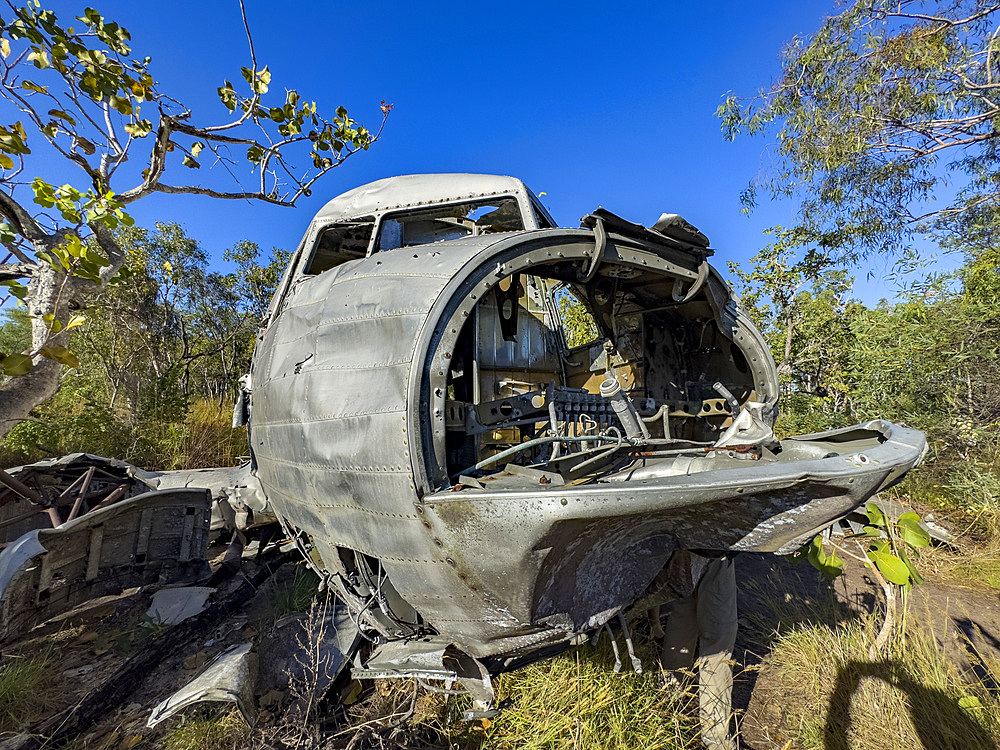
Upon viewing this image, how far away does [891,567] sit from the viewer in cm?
306

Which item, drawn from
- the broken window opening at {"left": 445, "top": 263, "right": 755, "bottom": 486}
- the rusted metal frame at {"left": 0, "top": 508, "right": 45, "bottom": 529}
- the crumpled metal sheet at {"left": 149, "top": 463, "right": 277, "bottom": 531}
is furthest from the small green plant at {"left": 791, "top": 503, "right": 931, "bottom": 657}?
the rusted metal frame at {"left": 0, "top": 508, "right": 45, "bottom": 529}

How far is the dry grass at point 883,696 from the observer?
132 inches

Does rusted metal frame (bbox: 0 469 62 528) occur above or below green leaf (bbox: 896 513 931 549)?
above

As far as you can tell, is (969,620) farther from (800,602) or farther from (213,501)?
(213,501)

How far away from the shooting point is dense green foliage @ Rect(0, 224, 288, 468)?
10.8 m

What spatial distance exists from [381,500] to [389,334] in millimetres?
1028

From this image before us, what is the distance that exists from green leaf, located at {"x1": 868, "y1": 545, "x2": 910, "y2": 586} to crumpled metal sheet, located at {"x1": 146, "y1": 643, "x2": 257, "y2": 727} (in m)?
4.84

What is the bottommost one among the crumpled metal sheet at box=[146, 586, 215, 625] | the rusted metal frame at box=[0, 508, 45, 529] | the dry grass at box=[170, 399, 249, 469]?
the crumpled metal sheet at box=[146, 586, 215, 625]

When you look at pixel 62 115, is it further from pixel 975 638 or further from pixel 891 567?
pixel 975 638

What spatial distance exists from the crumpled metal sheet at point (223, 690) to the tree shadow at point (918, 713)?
4.82 metres

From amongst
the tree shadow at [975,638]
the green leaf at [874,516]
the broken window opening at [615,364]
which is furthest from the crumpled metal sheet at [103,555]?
the tree shadow at [975,638]

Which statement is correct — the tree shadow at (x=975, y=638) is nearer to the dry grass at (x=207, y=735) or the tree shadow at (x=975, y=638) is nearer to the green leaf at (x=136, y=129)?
the dry grass at (x=207, y=735)

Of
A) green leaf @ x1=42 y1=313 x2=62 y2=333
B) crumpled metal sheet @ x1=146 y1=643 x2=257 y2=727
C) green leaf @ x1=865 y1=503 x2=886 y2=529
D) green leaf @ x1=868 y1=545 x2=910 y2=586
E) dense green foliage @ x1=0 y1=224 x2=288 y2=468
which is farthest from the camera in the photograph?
dense green foliage @ x1=0 y1=224 x2=288 y2=468

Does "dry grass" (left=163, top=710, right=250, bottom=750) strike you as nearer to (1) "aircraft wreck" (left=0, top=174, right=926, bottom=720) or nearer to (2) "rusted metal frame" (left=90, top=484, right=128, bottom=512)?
(1) "aircraft wreck" (left=0, top=174, right=926, bottom=720)
